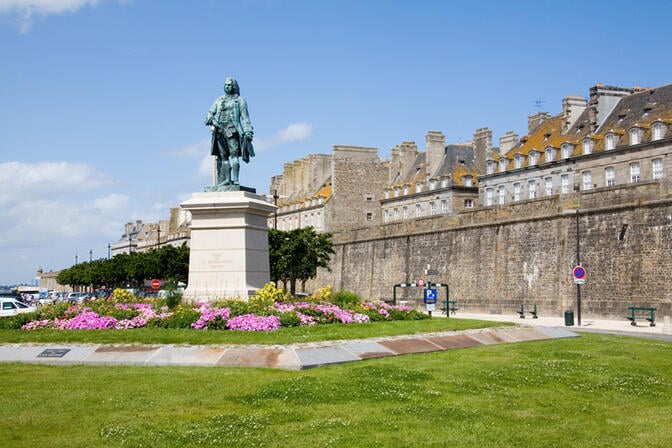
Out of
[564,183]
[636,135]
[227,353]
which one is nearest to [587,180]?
[564,183]

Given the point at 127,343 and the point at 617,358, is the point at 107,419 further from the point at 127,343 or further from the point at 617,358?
the point at 617,358

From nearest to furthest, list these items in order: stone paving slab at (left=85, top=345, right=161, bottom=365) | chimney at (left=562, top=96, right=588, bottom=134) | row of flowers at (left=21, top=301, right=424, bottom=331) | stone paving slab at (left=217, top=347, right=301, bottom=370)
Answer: stone paving slab at (left=217, top=347, right=301, bottom=370), stone paving slab at (left=85, top=345, right=161, bottom=365), row of flowers at (left=21, top=301, right=424, bottom=331), chimney at (left=562, top=96, right=588, bottom=134)

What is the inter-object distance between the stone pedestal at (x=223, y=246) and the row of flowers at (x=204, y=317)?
1424 mm

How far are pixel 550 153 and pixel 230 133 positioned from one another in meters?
47.3

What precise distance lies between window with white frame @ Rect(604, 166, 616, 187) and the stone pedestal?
42.8 meters

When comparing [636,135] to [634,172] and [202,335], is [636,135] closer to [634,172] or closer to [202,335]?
[634,172]

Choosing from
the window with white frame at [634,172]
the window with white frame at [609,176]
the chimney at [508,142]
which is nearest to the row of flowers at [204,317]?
Result: the window with white frame at [634,172]

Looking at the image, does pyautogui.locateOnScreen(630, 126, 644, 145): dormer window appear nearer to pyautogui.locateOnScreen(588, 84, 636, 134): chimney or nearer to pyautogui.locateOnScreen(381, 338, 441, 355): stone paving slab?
pyautogui.locateOnScreen(588, 84, 636, 134): chimney

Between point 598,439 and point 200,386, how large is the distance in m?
5.90

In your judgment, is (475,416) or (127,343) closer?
(475,416)

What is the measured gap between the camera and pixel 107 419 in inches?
380

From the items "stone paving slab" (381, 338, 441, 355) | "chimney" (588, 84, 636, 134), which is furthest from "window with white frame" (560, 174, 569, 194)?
"stone paving slab" (381, 338, 441, 355)

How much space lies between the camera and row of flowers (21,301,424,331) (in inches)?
715

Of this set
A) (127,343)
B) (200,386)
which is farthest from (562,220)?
(200,386)
